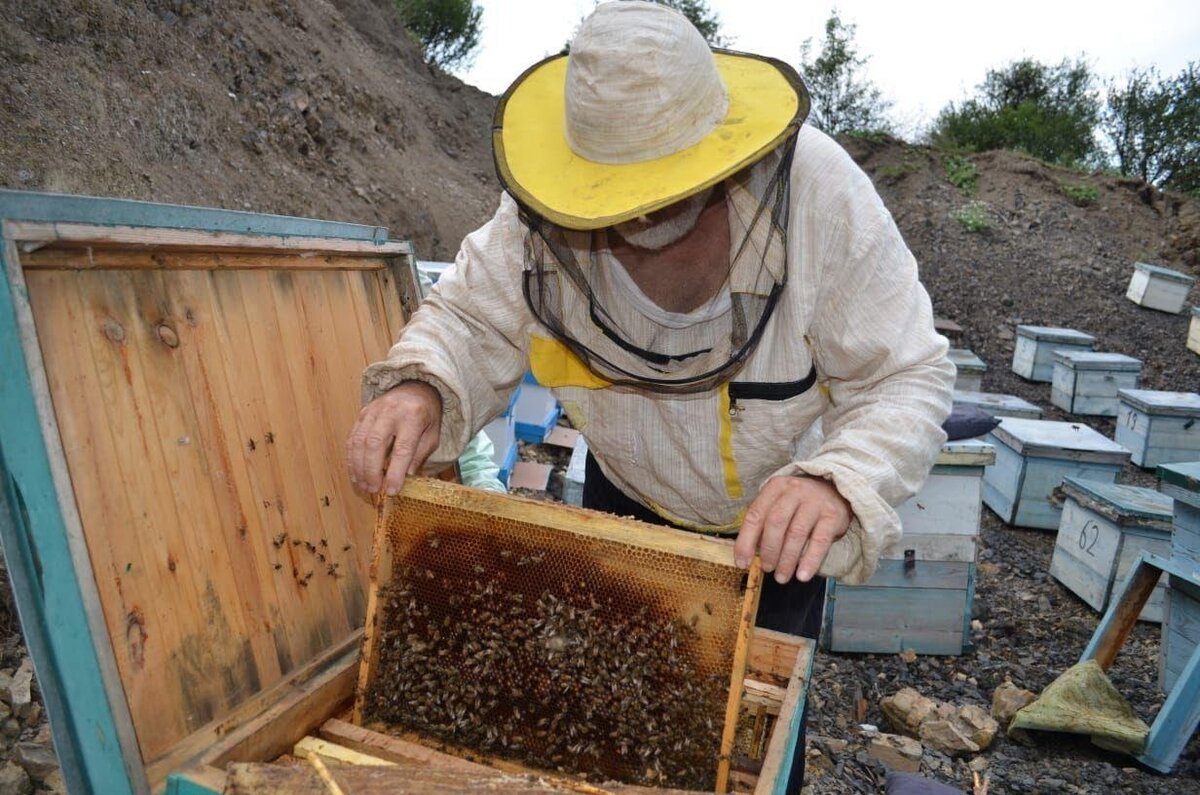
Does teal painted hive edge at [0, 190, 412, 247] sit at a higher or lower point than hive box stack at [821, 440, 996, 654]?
higher

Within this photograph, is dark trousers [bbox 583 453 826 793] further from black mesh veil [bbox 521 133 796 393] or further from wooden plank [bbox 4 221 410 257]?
wooden plank [bbox 4 221 410 257]

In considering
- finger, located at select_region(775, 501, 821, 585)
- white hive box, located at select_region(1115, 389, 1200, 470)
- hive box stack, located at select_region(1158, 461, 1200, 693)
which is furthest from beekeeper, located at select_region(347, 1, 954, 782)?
white hive box, located at select_region(1115, 389, 1200, 470)

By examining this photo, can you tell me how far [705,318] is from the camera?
2.05 metres

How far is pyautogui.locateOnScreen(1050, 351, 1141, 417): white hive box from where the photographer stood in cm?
955

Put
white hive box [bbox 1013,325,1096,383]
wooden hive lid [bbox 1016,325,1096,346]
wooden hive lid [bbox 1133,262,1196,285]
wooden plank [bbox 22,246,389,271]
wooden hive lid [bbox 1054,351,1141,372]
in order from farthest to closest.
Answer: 1. wooden hive lid [bbox 1133,262,1196,285]
2. white hive box [bbox 1013,325,1096,383]
3. wooden hive lid [bbox 1016,325,1096,346]
4. wooden hive lid [bbox 1054,351,1141,372]
5. wooden plank [bbox 22,246,389,271]

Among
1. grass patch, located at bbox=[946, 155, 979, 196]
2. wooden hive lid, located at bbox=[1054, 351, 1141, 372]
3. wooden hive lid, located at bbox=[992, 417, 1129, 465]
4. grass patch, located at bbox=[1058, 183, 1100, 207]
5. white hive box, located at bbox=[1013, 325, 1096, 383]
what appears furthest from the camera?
Result: grass patch, located at bbox=[946, 155, 979, 196]

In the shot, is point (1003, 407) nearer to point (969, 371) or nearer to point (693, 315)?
point (969, 371)

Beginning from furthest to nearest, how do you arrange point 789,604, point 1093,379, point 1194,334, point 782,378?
point 1194,334, point 1093,379, point 789,604, point 782,378

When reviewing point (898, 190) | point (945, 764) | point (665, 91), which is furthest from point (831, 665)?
Answer: point (898, 190)

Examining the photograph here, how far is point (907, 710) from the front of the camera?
4.44 m

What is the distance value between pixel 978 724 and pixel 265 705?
393 cm

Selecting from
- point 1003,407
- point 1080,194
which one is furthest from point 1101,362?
point 1080,194

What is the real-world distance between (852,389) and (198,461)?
1.55 m

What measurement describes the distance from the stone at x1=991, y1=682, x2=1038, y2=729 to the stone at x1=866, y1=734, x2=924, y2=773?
0.66 metres
